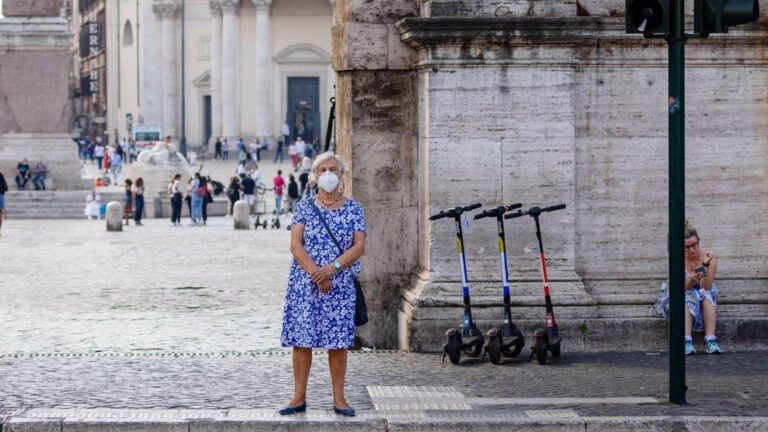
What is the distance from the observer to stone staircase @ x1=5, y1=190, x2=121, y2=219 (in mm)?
45584

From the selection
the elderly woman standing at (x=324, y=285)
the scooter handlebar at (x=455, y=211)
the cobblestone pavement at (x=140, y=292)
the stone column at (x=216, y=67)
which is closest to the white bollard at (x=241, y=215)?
the cobblestone pavement at (x=140, y=292)

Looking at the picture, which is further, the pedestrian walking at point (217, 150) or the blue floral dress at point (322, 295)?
the pedestrian walking at point (217, 150)

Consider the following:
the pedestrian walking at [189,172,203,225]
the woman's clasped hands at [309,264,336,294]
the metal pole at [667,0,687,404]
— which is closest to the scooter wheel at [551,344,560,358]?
the metal pole at [667,0,687,404]

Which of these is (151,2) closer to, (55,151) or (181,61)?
(181,61)

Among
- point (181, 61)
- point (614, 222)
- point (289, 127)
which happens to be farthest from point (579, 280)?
point (181, 61)

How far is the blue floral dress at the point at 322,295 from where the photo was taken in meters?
10.6

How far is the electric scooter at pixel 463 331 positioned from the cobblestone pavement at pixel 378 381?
115 mm

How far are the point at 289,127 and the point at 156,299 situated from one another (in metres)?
83.2

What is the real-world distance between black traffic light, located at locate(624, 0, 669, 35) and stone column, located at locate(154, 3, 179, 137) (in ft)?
321

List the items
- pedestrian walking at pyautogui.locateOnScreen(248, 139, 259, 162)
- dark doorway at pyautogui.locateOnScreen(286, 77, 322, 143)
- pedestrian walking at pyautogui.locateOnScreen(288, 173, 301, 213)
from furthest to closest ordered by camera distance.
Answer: dark doorway at pyautogui.locateOnScreen(286, 77, 322, 143) < pedestrian walking at pyautogui.locateOnScreen(248, 139, 259, 162) < pedestrian walking at pyautogui.locateOnScreen(288, 173, 301, 213)

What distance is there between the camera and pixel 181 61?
10819cm

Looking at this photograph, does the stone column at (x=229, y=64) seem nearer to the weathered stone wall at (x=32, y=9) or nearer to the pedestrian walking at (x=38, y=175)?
the pedestrian walking at (x=38, y=175)

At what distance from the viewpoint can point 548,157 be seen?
1384 centimetres

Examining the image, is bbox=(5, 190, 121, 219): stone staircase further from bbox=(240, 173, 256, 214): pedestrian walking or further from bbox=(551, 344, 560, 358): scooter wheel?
bbox=(551, 344, 560, 358): scooter wheel
